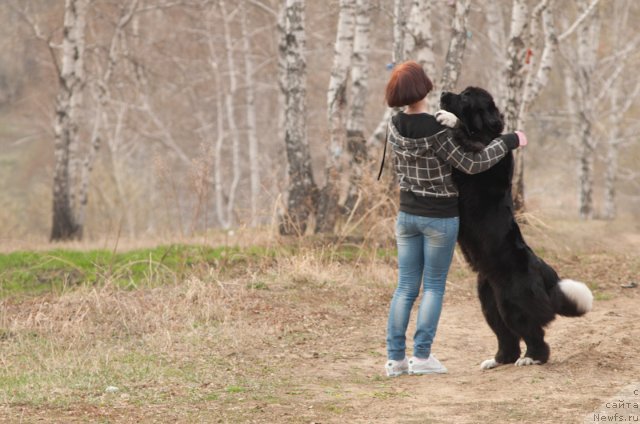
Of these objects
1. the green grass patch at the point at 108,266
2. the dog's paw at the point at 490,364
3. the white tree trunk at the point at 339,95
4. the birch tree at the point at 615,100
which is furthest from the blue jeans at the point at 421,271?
the birch tree at the point at 615,100

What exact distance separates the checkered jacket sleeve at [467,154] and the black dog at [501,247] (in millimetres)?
97

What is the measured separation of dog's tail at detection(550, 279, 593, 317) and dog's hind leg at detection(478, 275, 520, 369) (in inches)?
15.1

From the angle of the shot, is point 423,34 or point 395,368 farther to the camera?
point 423,34

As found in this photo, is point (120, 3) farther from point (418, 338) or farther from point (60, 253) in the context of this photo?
point (418, 338)

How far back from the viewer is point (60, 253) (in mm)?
12617

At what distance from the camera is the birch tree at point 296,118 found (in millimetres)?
13789

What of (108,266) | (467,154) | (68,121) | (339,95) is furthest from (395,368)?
(68,121)

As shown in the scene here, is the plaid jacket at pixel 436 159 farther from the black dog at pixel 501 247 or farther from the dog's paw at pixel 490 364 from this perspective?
the dog's paw at pixel 490 364

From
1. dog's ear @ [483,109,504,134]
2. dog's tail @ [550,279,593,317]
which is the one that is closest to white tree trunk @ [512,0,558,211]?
dog's tail @ [550,279,593,317]

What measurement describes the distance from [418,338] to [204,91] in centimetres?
2709

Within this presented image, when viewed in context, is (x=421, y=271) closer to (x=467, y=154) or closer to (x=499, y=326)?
(x=499, y=326)

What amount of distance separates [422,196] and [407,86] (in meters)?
0.75

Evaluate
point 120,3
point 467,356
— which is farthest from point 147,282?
point 120,3

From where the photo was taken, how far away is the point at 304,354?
7.89 m
